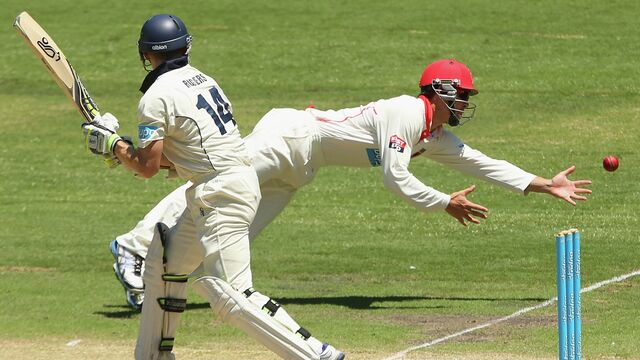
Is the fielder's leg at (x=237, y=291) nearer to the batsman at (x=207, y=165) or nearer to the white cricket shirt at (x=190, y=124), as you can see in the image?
the batsman at (x=207, y=165)

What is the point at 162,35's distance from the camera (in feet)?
24.5

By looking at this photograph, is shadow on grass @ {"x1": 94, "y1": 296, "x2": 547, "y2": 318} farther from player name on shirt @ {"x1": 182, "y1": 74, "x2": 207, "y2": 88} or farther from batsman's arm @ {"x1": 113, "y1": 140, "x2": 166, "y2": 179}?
player name on shirt @ {"x1": 182, "y1": 74, "x2": 207, "y2": 88}

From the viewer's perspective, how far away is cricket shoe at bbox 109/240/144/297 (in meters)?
10.1

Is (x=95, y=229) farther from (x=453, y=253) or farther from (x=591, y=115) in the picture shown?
(x=591, y=115)

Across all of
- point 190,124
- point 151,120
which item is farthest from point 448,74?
point 151,120

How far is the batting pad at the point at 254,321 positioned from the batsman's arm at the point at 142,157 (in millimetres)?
676

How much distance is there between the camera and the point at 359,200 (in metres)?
14.8

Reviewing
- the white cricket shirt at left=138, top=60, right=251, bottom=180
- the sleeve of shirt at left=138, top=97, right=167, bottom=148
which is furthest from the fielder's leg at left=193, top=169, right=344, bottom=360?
the sleeve of shirt at left=138, top=97, right=167, bottom=148

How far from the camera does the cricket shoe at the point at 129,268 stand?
10.1 m

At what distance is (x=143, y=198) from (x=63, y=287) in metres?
3.96

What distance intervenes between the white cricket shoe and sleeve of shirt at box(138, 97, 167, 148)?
3.03 metres

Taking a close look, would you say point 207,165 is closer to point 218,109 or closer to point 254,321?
point 218,109

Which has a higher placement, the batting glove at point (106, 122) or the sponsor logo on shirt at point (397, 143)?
the batting glove at point (106, 122)

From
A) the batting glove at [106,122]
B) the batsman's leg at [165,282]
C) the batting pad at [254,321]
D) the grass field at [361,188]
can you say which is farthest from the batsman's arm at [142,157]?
the grass field at [361,188]
